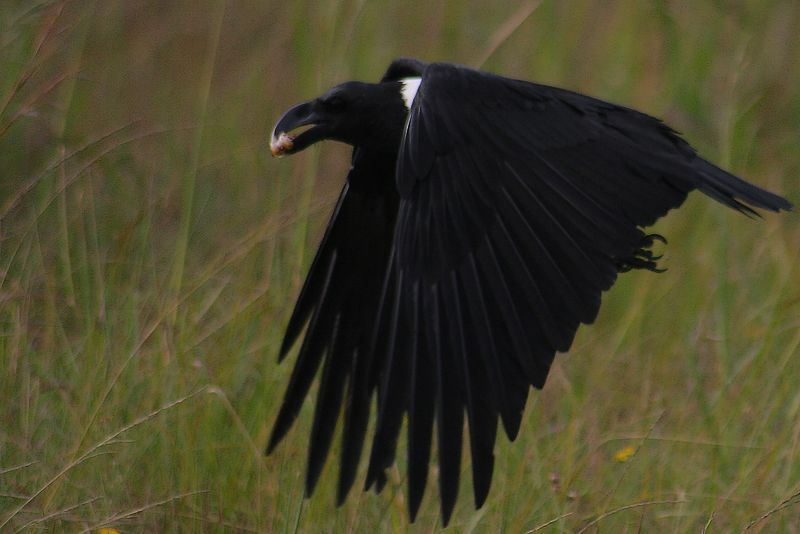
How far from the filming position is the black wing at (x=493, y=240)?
2826 millimetres

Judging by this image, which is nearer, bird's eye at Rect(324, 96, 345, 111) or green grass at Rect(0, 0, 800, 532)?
green grass at Rect(0, 0, 800, 532)

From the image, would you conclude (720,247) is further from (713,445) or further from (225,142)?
(225,142)

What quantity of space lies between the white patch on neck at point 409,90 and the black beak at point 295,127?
24 centimetres

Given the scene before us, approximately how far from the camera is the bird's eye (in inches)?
148

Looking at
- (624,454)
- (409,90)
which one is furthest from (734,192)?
(409,90)

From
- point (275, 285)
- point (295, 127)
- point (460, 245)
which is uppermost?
point (295, 127)

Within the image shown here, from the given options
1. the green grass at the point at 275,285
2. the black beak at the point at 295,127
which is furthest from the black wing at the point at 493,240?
the black beak at the point at 295,127

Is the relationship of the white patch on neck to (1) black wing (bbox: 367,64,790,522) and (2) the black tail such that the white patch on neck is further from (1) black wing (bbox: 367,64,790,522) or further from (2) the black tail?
(2) the black tail

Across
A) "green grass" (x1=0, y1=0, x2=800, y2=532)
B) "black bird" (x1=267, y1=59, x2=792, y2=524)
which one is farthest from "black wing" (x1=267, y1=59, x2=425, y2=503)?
"green grass" (x1=0, y1=0, x2=800, y2=532)

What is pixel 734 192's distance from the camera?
3.51m

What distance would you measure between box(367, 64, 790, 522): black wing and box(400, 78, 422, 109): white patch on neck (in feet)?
1.41

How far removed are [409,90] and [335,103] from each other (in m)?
0.23

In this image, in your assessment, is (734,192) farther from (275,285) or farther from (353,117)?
(275,285)

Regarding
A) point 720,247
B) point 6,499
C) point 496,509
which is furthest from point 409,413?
point 720,247
